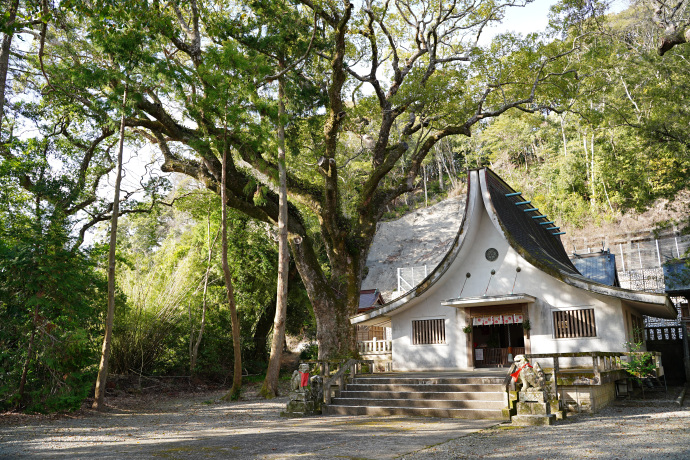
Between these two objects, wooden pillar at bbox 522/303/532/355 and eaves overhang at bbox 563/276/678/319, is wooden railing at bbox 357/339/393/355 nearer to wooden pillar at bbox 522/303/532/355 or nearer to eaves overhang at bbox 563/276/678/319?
wooden pillar at bbox 522/303/532/355

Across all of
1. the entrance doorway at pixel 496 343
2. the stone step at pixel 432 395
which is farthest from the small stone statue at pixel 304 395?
the entrance doorway at pixel 496 343

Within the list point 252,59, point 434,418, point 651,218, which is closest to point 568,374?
point 434,418

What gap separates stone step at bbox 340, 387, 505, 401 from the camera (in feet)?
31.6

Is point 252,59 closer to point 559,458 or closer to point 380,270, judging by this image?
point 559,458

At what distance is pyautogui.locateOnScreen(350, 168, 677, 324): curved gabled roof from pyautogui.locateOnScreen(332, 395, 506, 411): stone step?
287 cm

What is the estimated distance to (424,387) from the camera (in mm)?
10633

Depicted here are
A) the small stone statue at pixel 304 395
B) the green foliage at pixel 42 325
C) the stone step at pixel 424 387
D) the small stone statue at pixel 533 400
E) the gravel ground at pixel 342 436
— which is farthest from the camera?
the small stone statue at pixel 304 395

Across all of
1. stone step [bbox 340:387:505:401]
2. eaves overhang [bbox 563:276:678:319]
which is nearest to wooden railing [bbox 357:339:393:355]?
stone step [bbox 340:387:505:401]

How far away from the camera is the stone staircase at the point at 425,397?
30.7 ft

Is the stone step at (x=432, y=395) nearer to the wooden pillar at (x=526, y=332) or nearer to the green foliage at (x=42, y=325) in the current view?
the wooden pillar at (x=526, y=332)

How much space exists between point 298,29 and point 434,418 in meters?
10.7

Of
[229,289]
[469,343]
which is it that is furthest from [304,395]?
[469,343]

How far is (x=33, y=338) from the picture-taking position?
10.5 meters

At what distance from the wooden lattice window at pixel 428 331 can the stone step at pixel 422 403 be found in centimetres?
345
